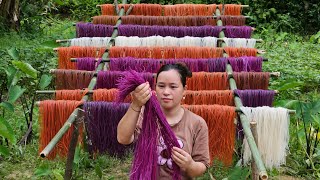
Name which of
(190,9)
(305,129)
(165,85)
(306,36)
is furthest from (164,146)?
(306,36)

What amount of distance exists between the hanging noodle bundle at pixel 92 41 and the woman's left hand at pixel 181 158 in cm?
306

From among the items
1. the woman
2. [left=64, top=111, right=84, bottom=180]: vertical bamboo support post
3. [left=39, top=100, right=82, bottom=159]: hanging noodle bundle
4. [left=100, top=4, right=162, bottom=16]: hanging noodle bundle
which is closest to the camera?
the woman

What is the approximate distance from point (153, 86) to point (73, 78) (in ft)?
2.41

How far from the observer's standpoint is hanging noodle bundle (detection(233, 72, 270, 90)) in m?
4.18

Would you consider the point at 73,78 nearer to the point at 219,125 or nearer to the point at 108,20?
the point at 219,125

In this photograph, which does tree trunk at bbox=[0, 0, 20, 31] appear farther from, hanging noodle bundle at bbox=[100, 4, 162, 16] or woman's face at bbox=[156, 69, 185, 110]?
woman's face at bbox=[156, 69, 185, 110]

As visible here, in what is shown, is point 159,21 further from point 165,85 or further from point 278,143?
point 165,85

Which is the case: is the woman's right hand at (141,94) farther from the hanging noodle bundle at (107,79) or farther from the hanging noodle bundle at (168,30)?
the hanging noodle bundle at (168,30)

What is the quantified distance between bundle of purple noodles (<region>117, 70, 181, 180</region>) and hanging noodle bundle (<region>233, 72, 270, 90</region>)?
6.21 feet

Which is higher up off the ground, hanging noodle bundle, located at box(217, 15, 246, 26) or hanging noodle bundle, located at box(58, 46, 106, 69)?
hanging noodle bundle, located at box(217, 15, 246, 26)

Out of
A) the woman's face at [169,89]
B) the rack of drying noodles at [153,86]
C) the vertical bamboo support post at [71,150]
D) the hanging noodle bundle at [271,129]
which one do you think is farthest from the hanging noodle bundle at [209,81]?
the woman's face at [169,89]

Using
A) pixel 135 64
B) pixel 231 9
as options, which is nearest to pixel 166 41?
pixel 135 64

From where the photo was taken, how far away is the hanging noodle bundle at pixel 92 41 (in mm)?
5320

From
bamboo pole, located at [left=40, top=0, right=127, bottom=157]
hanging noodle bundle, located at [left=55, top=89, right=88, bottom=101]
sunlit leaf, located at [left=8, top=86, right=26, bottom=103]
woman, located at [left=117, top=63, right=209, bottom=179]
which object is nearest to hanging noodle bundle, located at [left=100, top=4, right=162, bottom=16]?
bamboo pole, located at [left=40, top=0, right=127, bottom=157]
